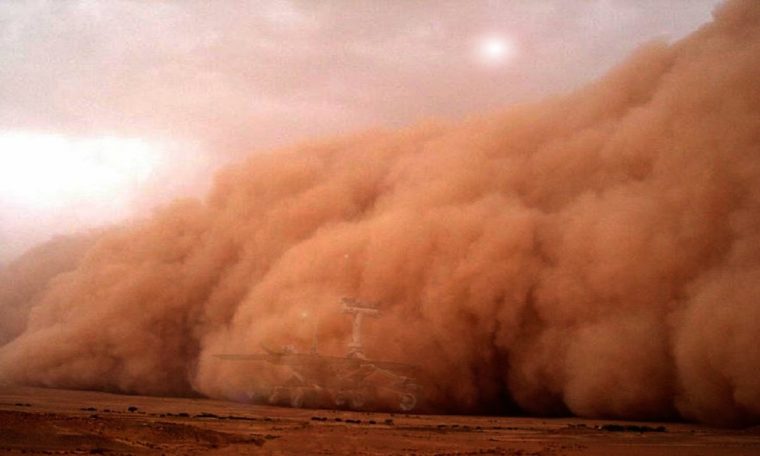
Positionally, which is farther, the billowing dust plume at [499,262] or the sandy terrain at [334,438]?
the billowing dust plume at [499,262]

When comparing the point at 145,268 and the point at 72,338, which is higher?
the point at 145,268

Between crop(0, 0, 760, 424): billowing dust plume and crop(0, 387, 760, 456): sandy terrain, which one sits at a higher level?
crop(0, 0, 760, 424): billowing dust plume

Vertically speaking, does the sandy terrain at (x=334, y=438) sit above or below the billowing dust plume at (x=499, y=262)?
below

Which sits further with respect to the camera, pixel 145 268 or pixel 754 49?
pixel 145 268

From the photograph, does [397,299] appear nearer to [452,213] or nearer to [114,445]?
[452,213]

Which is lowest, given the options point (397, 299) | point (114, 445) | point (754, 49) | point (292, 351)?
point (114, 445)

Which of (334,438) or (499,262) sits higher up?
(499,262)

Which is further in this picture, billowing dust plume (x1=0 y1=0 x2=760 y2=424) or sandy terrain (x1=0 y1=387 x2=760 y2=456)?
billowing dust plume (x1=0 y1=0 x2=760 y2=424)

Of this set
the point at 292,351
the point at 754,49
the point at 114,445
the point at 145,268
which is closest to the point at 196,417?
the point at 114,445
